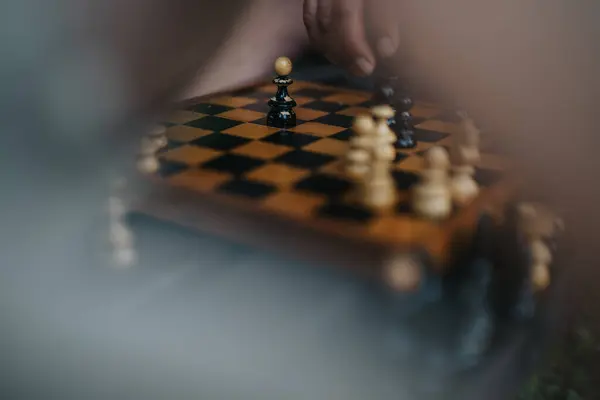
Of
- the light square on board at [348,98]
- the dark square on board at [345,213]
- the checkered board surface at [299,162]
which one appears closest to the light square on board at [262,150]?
the checkered board surface at [299,162]

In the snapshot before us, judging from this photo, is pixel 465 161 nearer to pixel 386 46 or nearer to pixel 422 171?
pixel 422 171

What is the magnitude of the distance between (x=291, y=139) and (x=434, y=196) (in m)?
0.33

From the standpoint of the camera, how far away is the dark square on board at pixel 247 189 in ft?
2.69

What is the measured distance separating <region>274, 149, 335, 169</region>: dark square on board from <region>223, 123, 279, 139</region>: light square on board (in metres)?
0.10

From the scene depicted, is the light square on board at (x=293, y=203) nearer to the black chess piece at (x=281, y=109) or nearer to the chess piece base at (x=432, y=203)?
the chess piece base at (x=432, y=203)

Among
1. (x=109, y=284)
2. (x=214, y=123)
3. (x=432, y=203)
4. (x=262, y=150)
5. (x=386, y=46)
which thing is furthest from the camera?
(x=386, y=46)

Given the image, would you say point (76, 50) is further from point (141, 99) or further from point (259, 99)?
point (259, 99)

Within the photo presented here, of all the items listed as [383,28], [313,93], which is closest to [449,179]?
[383,28]

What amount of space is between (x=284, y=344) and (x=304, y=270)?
0.09 m

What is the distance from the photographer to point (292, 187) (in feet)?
2.80

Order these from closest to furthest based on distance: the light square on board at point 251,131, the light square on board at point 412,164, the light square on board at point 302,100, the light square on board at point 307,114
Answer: the light square on board at point 412,164
the light square on board at point 251,131
the light square on board at point 307,114
the light square on board at point 302,100

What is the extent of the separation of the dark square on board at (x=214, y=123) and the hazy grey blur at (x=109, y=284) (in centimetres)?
Answer: 25

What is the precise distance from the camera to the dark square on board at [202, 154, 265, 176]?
0.90 m

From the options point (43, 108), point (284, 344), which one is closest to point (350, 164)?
point (284, 344)
